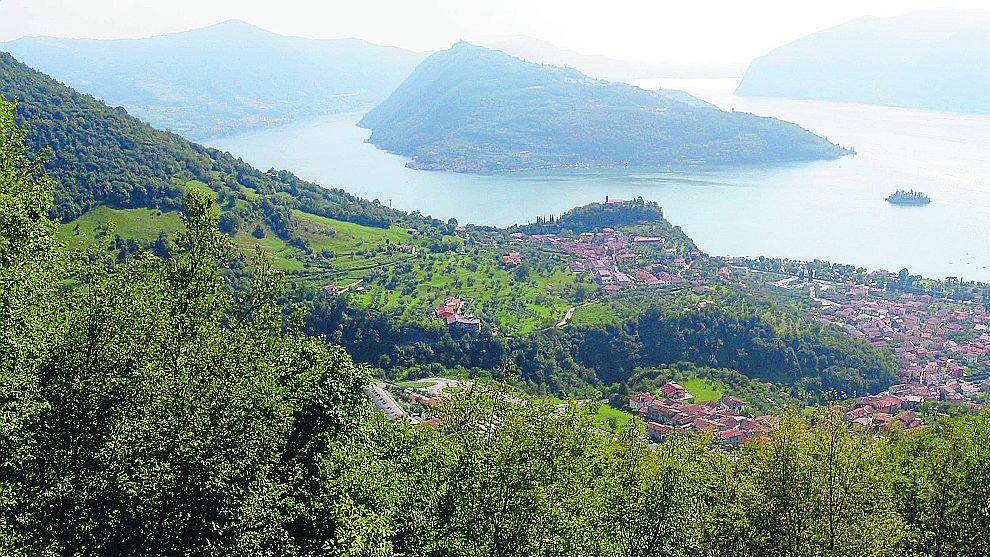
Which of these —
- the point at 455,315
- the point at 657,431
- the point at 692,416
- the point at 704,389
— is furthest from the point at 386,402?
the point at 704,389

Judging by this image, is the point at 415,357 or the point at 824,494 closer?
the point at 824,494

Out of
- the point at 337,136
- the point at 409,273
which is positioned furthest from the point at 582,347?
the point at 337,136

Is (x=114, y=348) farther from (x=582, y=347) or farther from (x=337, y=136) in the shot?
(x=337, y=136)

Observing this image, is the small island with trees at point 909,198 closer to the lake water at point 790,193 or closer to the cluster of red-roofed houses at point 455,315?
the lake water at point 790,193

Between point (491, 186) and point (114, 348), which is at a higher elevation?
point (114, 348)

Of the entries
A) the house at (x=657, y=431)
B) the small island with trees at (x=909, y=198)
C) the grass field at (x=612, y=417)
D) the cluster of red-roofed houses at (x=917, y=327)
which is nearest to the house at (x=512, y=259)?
the grass field at (x=612, y=417)

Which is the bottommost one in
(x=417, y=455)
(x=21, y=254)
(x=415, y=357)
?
(x=415, y=357)
